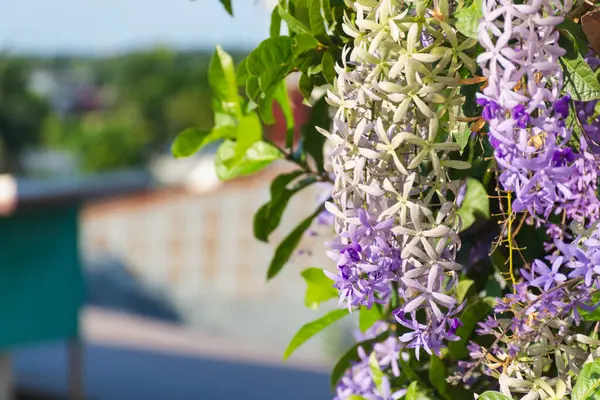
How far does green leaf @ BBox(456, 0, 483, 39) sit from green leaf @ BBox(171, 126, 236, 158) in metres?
0.33

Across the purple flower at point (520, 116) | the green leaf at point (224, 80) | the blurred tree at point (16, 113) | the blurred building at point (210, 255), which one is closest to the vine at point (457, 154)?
the purple flower at point (520, 116)

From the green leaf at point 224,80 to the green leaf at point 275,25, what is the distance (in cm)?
9

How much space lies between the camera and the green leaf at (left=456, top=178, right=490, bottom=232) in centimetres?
63

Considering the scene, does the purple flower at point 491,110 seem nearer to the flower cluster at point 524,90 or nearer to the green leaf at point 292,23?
the flower cluster at point 524,90

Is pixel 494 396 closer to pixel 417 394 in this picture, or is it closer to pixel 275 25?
pixel 417 394

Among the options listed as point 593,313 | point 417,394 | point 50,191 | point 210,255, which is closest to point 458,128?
point 593,313

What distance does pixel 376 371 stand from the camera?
72cm

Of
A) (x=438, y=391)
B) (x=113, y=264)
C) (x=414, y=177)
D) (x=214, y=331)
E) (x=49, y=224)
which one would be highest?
(x=414, y=177)

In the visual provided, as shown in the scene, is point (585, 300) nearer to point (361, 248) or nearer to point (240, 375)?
point (361, 248)

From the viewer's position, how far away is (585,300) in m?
0.54

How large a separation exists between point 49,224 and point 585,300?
2342 mm

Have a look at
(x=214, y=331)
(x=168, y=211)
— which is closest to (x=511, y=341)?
(x=168, y=211)

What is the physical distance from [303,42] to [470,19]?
0.16 metres

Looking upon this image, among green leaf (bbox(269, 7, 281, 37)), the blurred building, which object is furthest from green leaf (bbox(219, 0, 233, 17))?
the blurred building
